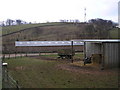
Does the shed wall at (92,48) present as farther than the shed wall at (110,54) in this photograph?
Yes

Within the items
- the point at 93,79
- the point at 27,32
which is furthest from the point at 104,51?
the point at 27,32

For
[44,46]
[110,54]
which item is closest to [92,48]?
[110,54]

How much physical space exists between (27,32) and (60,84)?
59.2m

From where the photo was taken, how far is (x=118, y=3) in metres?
33.3

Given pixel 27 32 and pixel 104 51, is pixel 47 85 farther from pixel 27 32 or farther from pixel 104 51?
pixel 27 32

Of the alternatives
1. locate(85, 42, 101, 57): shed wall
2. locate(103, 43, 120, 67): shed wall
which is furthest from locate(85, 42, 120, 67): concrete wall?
locate(85, 42, 101, 57): shed wall

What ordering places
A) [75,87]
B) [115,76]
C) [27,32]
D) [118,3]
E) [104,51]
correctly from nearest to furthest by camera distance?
[75,87] → [115,76] → [104,51] → [118,3] → [27,32]

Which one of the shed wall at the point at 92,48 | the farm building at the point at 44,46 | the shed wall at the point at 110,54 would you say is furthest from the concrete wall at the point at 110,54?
the farm building at the point at 44,46

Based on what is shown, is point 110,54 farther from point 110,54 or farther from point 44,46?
point 44,46

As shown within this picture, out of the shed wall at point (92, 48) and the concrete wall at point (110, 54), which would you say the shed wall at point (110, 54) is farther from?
the shed wall at point (92, 48)

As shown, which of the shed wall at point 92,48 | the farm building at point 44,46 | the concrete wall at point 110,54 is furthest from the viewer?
the farm building at point 44,46

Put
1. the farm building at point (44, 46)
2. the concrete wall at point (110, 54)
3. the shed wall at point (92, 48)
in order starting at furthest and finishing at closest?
the farm building at point (44, 46), the shed wall at point (92, 48), the concrete wall at point (110, 54)

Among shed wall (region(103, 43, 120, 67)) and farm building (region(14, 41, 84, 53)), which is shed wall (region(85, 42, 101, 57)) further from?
farm building (region(14, 41, 84, 53))

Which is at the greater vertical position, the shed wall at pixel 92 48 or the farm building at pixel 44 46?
the shed wall at pixel 92 48
